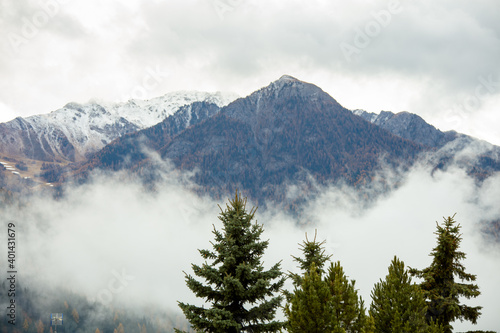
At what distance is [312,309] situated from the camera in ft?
→ 49.9

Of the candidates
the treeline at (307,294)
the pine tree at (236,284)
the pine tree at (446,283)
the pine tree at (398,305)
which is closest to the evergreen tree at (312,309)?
the treeline at (307,294)

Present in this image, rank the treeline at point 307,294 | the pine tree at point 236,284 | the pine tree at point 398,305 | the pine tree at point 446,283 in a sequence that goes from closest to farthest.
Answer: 1. the treeline at point 307,294
2. the pine tree at point 236,284
3. the pine tree at point 398,305
4. the pine tree at point 446,283

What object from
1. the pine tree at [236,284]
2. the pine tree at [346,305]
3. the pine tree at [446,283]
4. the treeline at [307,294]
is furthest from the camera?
the pine tree at [446,283]

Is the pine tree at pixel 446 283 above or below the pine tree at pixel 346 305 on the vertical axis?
above

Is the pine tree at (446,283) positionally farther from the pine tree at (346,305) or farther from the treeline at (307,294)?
the pine tree at (346,305)

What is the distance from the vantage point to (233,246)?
18.1m

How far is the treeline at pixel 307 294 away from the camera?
1548 centimetres

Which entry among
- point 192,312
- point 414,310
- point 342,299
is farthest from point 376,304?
point 192,312

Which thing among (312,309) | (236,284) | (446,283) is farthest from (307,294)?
(446,283)

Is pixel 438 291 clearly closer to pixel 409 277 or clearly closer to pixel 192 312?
pixel 409 277

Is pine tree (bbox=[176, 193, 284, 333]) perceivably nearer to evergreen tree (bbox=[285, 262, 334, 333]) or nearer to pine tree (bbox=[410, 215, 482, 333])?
evergreen tree (bbox=[285, 262, 334, 333])

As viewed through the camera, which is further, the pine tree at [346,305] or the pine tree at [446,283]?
the pine tree at [446,283]

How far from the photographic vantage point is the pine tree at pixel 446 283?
20391 millimetres

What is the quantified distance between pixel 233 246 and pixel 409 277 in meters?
9.39
